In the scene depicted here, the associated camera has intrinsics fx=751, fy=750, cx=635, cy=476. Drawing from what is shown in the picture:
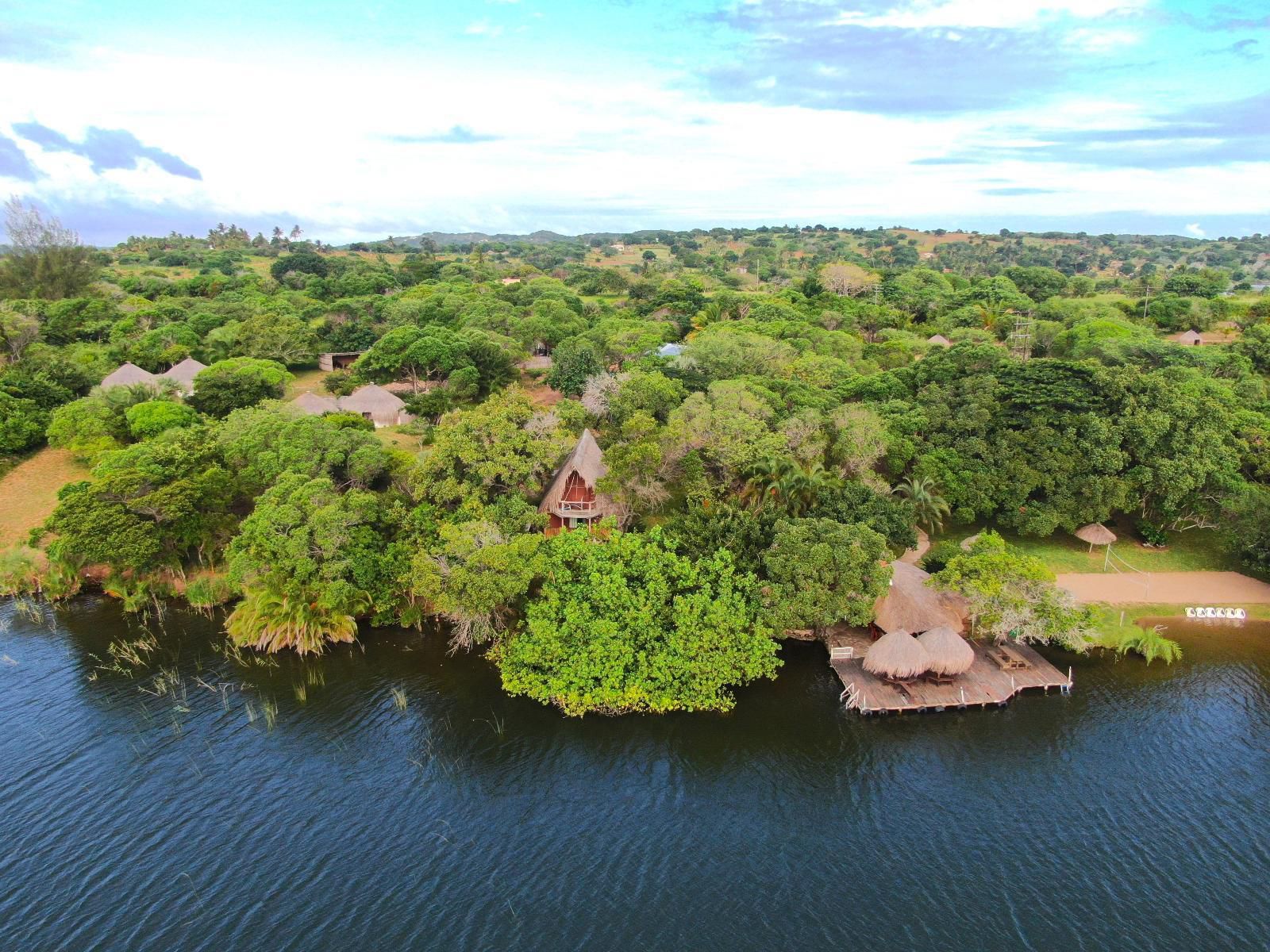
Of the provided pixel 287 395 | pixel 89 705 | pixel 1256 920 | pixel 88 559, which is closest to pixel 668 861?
pixel 1256 920

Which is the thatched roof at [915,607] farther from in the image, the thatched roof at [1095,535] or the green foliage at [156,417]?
the green foliage at [156,417]

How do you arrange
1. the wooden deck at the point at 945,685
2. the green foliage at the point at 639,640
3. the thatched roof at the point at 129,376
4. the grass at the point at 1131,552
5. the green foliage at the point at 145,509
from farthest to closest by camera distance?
the thatched roof at the point at 129,376, the grass at the point at 1131,552, the green foliage at the point at 145,509, the wooden deck at the point at 945,685, the green foliage at the point at 639,640

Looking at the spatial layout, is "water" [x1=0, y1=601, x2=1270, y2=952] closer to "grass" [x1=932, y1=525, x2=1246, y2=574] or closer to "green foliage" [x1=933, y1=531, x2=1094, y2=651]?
"green foliage" [x1=933, y1=531, x2=1094, y2=651]

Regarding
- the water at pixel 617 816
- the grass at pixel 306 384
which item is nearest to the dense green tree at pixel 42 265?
the grass at pixel 306 384

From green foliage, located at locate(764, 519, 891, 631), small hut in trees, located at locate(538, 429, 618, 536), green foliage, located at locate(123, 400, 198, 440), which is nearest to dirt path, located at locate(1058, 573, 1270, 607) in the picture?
green foliage, located at locate(764, 519, 891, 631)

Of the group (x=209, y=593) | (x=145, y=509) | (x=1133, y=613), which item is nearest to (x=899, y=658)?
(x=1133, y=613)

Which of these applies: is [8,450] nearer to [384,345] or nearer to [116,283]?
[384,345]
